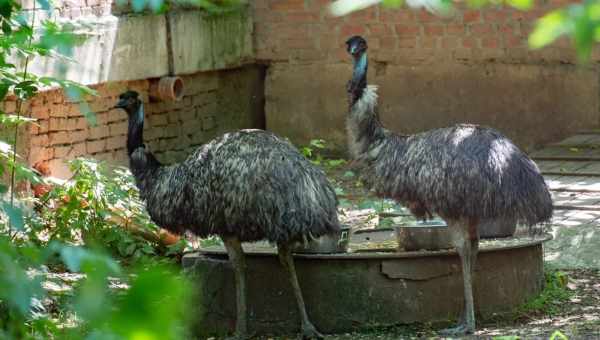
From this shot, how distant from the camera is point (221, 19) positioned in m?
11.4

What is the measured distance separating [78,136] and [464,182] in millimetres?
4524

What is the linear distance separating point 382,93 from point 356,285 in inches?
200

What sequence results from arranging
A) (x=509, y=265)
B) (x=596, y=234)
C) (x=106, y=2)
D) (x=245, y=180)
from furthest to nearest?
1. (x=106, y=2)
2. (x=596, y=234)
3. (x=509, y=265)
4. (x=245, y=180)

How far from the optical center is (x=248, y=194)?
6.22m

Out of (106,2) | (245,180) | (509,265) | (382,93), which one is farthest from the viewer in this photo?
(382,93)

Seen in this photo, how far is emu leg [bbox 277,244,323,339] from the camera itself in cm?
642

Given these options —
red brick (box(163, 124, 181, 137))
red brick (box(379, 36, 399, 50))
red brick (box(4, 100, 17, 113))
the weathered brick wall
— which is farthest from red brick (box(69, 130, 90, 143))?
red brick (box(379, 36, 399, 50))

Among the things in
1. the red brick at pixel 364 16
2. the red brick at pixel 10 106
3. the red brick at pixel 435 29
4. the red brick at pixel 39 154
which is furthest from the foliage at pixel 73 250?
the red brick at pixel 435 29

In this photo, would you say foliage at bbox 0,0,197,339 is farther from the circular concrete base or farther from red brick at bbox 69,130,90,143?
red brick at bbox 69,130,90,143

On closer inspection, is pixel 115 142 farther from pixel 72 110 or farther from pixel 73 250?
pixel 73 250

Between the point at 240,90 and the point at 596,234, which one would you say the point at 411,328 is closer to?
the point at 596,234

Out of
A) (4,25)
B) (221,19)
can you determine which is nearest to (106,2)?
(221,19)

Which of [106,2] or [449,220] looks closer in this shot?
[449,220]

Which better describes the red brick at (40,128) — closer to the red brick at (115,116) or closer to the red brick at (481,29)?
the red brick at (115,116)
